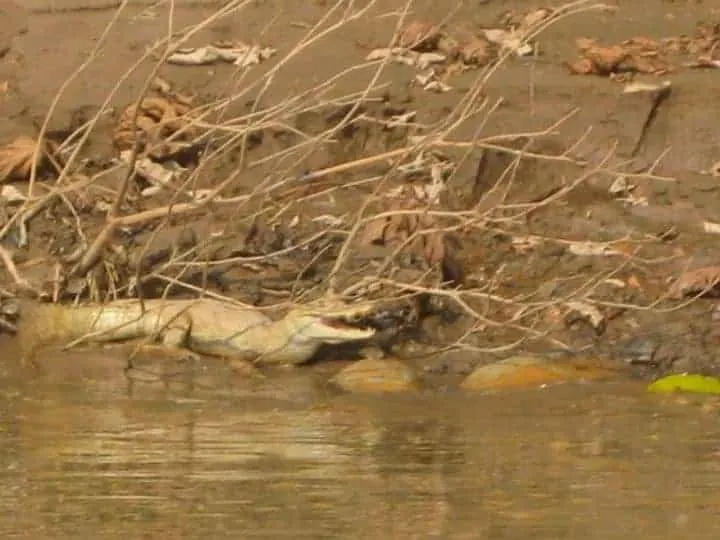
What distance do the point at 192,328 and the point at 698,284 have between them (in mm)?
2347

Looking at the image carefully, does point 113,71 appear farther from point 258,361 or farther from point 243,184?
point 258,361

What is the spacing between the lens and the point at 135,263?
26.3ft

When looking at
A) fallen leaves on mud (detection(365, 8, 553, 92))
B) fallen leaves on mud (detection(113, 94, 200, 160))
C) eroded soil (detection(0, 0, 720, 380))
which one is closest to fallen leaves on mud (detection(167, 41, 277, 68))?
eroded soil (detection(0, 0, 720, 380))

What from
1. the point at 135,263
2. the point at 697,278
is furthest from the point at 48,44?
the point at 697,278

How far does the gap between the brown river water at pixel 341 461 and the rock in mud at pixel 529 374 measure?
0.12m

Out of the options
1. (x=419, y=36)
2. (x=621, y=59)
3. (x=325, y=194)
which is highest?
(x=419, y=36)

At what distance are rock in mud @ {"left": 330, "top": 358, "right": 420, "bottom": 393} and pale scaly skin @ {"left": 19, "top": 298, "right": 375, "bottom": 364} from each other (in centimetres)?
28

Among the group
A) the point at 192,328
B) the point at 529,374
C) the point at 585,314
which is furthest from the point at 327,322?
the point at 585,314

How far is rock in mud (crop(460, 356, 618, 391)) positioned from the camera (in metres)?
6.99

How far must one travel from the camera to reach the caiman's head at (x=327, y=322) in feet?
24.5

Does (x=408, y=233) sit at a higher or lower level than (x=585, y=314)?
higher

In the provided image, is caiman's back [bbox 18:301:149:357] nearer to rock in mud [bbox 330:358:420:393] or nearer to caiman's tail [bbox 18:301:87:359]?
caiman's tail [bbox 18:301:87:359]

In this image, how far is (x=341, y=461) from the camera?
216 inches

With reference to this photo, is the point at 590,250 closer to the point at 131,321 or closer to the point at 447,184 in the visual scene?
the point at 447,184
